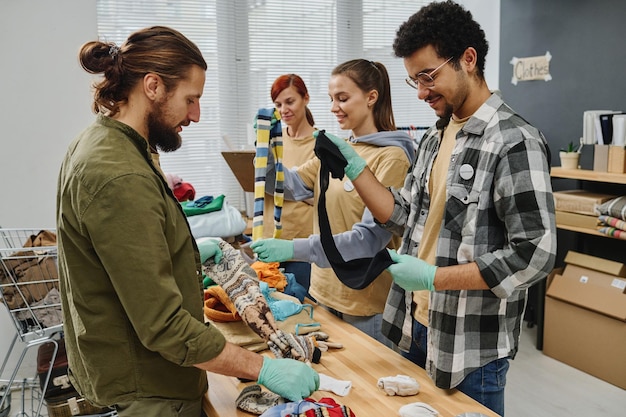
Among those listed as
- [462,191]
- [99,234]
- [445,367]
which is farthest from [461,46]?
[99,234]

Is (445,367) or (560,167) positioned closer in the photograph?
(445,367)

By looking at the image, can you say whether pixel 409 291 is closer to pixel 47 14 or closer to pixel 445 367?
pixel 445 367

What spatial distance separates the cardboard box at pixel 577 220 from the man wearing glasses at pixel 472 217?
7.31 ft

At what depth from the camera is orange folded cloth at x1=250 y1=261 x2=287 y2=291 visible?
7.16 feet

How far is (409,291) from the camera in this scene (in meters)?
1.66

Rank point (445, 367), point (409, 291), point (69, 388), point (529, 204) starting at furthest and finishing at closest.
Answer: point (69, 388) → point (409, 291) → point (445, 367) → point (529, 204)

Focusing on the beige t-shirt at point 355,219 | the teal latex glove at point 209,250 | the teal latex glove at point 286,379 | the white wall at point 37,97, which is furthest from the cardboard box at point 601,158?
the white wall at point 37,97

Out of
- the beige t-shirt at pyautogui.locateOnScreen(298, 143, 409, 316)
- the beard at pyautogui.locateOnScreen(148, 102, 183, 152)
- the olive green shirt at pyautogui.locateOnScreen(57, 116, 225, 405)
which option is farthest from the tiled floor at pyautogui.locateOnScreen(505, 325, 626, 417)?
the beard at pyautogui.locateOnScreen(148, 102, 183, 152)

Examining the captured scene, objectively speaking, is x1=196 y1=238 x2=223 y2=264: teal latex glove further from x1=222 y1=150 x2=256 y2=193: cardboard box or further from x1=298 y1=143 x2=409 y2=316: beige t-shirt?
x1=222 y1=150 x2=256 y2=193: cardboard box

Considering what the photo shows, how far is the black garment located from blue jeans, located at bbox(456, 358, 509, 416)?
395 mm

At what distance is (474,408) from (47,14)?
3.33 meters

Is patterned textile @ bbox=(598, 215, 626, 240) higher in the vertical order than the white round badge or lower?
lower

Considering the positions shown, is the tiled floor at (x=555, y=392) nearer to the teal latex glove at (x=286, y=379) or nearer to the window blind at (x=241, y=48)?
the teal latex glove at (x=286, y=379)

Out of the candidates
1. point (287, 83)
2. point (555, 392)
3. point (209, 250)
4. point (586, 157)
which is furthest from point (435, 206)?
point (586, 157)
